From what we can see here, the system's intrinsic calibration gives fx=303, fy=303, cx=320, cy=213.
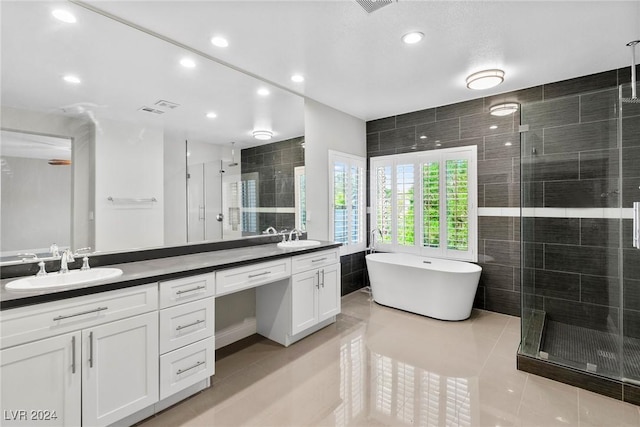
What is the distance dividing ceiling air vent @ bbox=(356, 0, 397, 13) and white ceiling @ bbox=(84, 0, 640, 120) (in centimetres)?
5

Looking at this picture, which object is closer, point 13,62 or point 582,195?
point 13,62

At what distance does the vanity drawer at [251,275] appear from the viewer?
225 cm

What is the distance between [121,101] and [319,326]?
2.69m

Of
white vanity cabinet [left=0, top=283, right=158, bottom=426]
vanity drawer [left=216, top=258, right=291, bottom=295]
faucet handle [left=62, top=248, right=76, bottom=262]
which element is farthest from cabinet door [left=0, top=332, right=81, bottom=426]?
vanity drawer [left=216, top=258, right=291, bottom=295]

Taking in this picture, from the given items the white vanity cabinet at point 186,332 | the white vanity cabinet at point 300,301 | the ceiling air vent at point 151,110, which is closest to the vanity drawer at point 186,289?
the white vanity cabinet at point 186,332

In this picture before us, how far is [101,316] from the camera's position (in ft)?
5.36

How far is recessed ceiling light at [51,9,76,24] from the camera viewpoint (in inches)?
74.0

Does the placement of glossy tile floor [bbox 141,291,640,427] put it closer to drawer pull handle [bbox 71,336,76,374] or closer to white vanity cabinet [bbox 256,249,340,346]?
white vanity cabinet [bbox 256,249,340,346]

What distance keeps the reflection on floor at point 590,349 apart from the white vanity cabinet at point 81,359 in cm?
297

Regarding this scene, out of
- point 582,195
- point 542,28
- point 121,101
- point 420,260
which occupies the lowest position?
point 420,260

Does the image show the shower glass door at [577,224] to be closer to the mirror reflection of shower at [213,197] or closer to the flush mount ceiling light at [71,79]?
the mirror reflection of shower at [213,197]

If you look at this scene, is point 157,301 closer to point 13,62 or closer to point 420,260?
point 13,62

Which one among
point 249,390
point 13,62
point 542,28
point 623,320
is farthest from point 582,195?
point 13,62

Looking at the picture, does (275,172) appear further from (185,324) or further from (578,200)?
(578,200)
